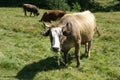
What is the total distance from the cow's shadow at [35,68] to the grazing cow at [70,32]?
746 millimetres

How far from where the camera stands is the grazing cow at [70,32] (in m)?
11.3

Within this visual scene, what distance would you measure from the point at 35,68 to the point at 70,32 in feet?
7.63

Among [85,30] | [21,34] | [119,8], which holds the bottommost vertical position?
[119,8]

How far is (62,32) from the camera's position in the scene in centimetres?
1154

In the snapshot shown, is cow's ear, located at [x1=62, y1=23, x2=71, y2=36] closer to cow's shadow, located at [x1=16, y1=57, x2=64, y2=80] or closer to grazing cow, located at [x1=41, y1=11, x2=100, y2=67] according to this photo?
grazing cow, located at [x1=41, y1=11, x2=100, y2=67]

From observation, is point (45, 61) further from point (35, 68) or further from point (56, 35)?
point (56, 35)

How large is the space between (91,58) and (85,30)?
75.0 inches

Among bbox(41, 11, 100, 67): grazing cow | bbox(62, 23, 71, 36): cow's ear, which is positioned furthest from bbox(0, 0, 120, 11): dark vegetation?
bbox(62, 23, 71, 36): cow's ear

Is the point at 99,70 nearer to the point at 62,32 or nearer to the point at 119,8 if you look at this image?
the point at 62,32

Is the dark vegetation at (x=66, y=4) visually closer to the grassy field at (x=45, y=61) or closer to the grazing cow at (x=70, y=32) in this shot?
the grassy field at (x=45, y=61)

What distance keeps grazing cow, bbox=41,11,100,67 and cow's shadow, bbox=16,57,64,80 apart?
29.4 inches

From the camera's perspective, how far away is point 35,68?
13008mm

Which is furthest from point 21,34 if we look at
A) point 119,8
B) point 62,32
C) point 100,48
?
point 119,8

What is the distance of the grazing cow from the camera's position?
11328 millimetres
